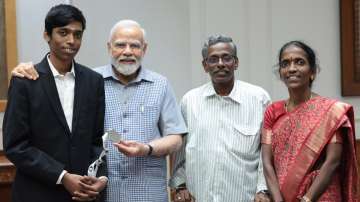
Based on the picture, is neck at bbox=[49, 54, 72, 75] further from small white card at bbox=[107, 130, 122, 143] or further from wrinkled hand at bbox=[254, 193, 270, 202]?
wrinkled hand at bbox=[254, 193, 270, 202]

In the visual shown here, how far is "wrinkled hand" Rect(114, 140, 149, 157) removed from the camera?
1940 mm

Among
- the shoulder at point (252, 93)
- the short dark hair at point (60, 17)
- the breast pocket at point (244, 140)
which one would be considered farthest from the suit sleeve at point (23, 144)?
the shoulder at point (252, 93)

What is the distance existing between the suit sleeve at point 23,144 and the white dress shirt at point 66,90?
0.12 m

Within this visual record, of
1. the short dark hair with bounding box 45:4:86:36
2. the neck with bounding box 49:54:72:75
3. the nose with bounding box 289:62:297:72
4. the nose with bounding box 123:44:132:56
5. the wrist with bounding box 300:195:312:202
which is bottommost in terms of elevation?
the wrist with bounding box 300:195:312:202

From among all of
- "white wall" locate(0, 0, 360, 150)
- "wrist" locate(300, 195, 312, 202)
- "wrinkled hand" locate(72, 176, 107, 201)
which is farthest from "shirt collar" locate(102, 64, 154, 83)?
"white wall" locate(0, 0, 360, 150)

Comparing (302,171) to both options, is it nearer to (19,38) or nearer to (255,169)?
(255,169)

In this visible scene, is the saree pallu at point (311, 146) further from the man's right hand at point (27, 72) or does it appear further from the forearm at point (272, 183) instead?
the man's right hand at point (27, 72)

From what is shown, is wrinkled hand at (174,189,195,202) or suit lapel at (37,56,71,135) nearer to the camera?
suit lapel at (37,56,71,135)

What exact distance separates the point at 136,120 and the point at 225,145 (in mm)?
377

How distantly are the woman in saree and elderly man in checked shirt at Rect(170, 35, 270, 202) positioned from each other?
0.13 m

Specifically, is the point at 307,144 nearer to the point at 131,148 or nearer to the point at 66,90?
the point at 131,148

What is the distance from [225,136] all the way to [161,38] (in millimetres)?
1413

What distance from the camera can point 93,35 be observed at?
332 centimetres

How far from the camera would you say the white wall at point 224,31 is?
3328 mm
